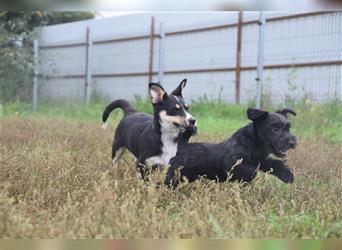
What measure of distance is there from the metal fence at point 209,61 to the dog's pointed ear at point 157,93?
4388 millimetres

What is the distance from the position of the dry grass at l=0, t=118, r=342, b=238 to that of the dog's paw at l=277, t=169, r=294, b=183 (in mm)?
50

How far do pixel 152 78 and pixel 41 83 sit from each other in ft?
13.1

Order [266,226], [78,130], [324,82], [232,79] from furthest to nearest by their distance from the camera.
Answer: [232,79] < [324,82] < [78,130] < [266,226]

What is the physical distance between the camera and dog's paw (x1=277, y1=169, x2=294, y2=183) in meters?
4.41

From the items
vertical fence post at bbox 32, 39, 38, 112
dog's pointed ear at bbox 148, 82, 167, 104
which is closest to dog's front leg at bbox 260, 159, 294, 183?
dog's pointed ear at bbox 148, 82, 167, 104

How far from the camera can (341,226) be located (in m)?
3.06

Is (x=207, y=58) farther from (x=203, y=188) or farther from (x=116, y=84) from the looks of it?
(x=203, y=188)

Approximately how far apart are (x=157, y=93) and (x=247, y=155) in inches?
43.9

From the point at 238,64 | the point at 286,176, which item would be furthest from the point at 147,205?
the point at 238,64

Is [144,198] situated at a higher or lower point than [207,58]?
lower

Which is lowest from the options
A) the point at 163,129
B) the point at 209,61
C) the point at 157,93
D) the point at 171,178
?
the point at 171,178

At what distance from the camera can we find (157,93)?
5262mm

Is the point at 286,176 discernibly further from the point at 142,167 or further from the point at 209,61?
the point at 209,61

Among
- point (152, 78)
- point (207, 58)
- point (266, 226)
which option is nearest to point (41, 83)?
point (152, 78)
